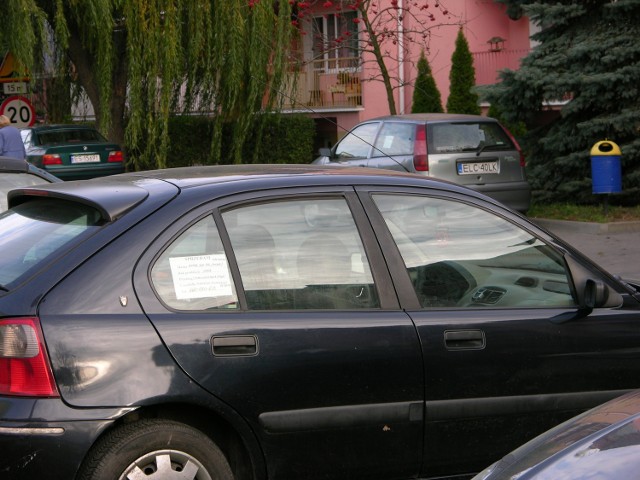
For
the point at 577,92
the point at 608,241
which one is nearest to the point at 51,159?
the point at 577,92

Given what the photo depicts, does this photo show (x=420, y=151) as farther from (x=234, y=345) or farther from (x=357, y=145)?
(x=234, y=345)

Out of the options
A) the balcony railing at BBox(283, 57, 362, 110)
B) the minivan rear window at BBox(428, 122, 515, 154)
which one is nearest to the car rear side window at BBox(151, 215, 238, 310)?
the minivan rear window at BBox(428, 122, 515, 154)

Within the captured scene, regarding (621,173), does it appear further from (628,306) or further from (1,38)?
(628,306)

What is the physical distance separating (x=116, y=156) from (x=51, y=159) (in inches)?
53.4

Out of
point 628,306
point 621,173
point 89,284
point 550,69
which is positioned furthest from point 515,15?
point 89,284

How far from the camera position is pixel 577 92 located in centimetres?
1611

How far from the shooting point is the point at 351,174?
15.5 feet

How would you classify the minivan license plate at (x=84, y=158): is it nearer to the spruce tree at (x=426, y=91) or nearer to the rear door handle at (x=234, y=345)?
the spruce tree at (x=426, y=91)

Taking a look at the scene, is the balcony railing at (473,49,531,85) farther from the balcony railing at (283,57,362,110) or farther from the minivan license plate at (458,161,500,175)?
the minivan license plate at (458,161,500,175)

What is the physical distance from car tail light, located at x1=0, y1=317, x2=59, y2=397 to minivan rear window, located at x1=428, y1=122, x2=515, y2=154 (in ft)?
33.7

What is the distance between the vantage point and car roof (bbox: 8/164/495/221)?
4.29 m

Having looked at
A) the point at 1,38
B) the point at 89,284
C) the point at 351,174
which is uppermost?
the point at 1,38

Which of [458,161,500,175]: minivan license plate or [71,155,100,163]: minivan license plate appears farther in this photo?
[71,155,100,163]: minivan license plate

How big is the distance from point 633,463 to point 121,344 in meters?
1.91
